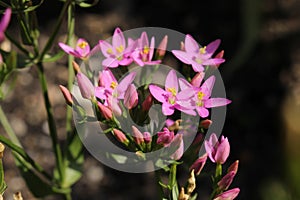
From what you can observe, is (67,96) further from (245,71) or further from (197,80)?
(245,71)

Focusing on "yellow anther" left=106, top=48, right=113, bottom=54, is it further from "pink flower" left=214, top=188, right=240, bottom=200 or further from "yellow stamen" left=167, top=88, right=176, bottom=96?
"pink flower" left=214, top=188, right=240, bottom=200

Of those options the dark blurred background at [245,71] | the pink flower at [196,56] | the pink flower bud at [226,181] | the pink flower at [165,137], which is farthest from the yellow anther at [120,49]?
the dark blurred background at [245,71]

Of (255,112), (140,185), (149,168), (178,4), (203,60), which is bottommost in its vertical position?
(140,185)

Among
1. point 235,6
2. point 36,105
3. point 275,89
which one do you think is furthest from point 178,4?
point 36,105

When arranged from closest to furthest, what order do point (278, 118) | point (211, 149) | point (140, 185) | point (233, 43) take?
point (211, 149) < point (140, 185) < point (278, 118) < point (233, 43)

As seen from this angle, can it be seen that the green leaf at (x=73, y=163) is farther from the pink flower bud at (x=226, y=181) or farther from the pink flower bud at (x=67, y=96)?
the pink flower bud at (x=226, y=181)

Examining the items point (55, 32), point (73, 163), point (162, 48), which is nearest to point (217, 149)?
point (162, 48)

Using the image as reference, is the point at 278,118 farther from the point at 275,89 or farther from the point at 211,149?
the point at 211,149
